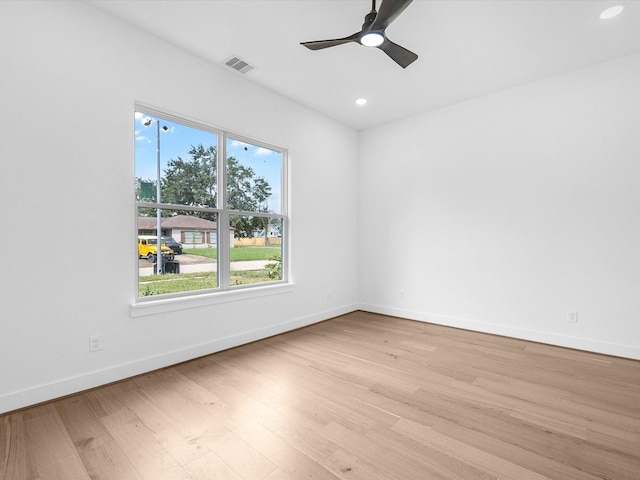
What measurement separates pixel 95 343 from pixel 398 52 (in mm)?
3316

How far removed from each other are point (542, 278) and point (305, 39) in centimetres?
361

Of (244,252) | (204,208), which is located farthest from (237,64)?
(244,252)

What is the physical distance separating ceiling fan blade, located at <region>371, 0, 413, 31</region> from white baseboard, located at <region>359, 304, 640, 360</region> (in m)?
3.56

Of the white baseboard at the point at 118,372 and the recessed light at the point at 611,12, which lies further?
the recessed light at the point at 611,12

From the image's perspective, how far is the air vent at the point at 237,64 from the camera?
3.12 metres

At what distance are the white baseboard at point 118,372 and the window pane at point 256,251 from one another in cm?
63

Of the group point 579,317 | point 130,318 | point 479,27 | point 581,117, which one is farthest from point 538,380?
point 130,318

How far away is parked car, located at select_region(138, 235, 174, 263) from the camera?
279cm

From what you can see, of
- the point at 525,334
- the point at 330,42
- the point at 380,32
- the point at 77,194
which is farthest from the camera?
the point at 525,334

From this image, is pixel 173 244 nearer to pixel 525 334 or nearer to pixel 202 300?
pixel 202 300

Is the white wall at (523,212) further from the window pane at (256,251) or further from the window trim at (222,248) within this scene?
the window pane at (256,251)

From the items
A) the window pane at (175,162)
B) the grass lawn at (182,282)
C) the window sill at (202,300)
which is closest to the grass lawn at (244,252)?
the grass lawn at (182,282)

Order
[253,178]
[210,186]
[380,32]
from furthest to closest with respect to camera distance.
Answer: [253,178] → [210,186] → [380,32]

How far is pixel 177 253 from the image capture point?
3.04 meters
